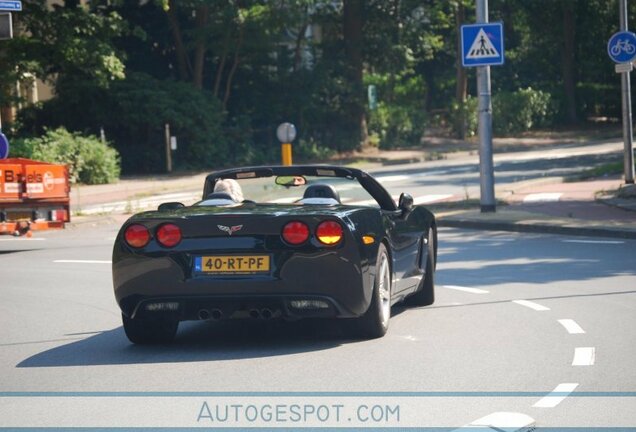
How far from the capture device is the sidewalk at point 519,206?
1925 cm

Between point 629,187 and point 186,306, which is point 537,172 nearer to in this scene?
point 629,187

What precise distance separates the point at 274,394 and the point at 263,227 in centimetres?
174

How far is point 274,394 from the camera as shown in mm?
7359

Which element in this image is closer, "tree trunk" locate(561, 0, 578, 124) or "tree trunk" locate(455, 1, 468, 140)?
"tree trunk" locate(455, 1, 468, 140)

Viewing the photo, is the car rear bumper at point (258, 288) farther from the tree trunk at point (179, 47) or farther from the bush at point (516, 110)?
the bush at point (516, 110)

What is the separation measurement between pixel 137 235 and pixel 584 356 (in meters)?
3.16

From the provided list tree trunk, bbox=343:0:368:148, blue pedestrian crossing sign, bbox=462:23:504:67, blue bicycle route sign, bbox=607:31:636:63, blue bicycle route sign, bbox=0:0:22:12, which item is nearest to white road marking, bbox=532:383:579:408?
blue pedestrian crossing sign, bbox=462:23:504:67

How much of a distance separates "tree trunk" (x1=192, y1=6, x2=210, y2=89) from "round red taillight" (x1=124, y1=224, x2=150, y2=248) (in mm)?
34702

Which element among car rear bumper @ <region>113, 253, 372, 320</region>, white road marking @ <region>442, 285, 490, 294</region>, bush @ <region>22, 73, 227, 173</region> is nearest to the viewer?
car rear bumper @ <region>113, 253, 372, 320</region>

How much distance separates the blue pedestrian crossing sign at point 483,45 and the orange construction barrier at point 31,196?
22.7 ft

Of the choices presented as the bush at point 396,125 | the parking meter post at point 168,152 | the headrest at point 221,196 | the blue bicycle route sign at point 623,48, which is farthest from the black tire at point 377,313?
the bush at point 396,125

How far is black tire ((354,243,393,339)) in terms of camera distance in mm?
9203

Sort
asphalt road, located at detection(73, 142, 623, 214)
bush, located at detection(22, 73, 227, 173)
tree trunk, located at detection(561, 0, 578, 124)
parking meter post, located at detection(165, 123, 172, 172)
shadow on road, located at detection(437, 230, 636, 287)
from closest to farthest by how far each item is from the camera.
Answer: shadow on road, located at detection(437, 230, 636, 287), asphalt road, located at detection(73, 142, 623, 214), parking meter post, located at detection(165, 123, 172, 172), bush, located at detection(22, 73, 227, 173), tree trunk, located at detection(561, 0, 578, 124)

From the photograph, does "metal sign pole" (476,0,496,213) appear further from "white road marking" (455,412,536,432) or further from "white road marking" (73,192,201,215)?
"white road marking" (455,412,536,432)
